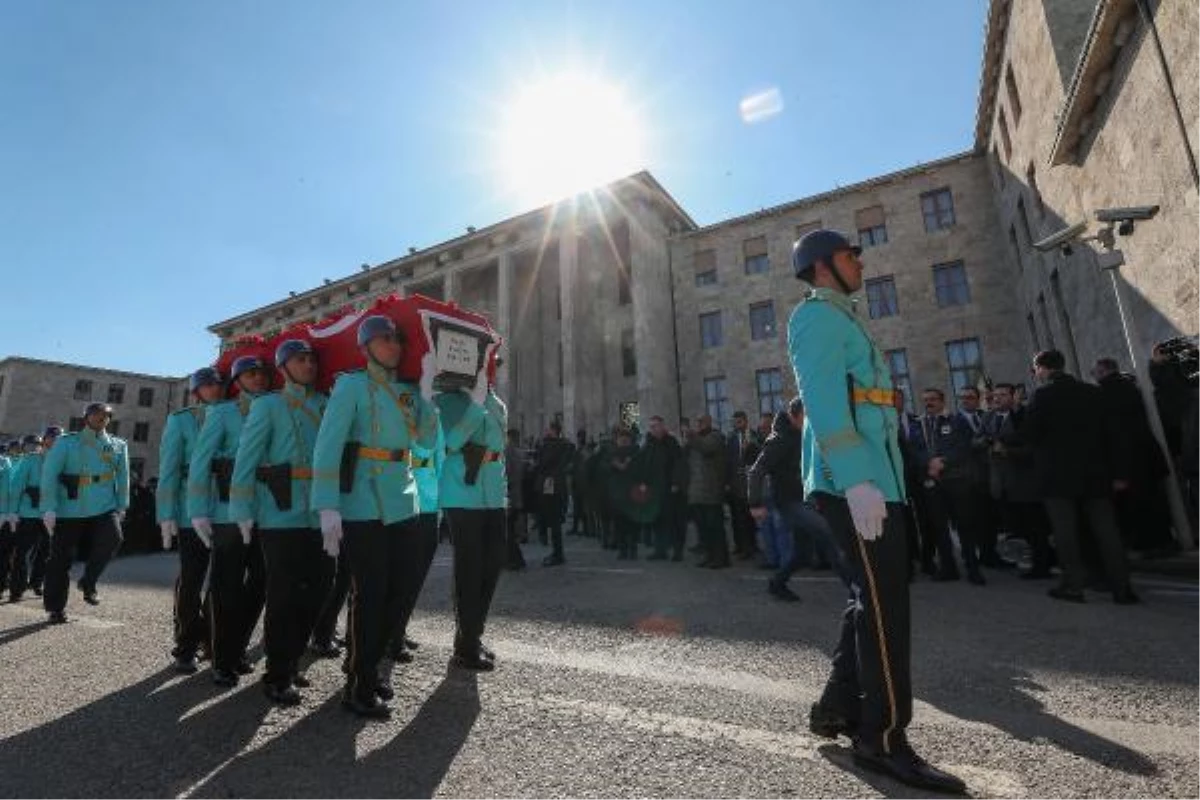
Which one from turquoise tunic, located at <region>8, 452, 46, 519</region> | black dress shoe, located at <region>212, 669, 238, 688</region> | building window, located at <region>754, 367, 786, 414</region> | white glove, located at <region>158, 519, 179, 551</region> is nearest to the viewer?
black dress shoe, located at <region>212, 669, 238, 688</region>

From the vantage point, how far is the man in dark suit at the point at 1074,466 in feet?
17.5

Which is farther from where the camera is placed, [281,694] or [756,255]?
[756,255]

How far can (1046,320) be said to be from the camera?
1847 centimetres

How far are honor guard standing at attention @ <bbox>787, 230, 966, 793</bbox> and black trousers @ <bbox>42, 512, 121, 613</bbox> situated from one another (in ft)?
23.3

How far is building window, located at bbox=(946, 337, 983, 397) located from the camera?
23.7 meters

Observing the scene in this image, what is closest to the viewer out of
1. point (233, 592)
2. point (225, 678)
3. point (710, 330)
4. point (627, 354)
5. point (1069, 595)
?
point (225, 678)

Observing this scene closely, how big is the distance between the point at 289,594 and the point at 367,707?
3.05 ft

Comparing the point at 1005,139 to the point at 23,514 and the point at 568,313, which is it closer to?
the point at 568,313

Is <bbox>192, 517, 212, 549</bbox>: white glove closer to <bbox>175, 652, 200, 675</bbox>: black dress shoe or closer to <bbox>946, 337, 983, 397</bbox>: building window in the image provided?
<bbox>175, 652, 200, 675</bbox>: black dress shoe

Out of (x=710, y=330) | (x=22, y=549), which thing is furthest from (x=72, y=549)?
(x=710, y=330)

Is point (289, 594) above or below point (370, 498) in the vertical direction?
below

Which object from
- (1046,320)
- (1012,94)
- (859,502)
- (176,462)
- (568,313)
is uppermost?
(1012,94)

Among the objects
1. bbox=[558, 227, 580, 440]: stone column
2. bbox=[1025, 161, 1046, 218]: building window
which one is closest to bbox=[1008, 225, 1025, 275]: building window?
bbox=[1025, 161, 1046, 218]: building window

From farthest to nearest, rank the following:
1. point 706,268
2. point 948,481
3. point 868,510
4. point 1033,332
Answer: point 706,268 → point 1033,332 → point 948,481 → point 868,510
